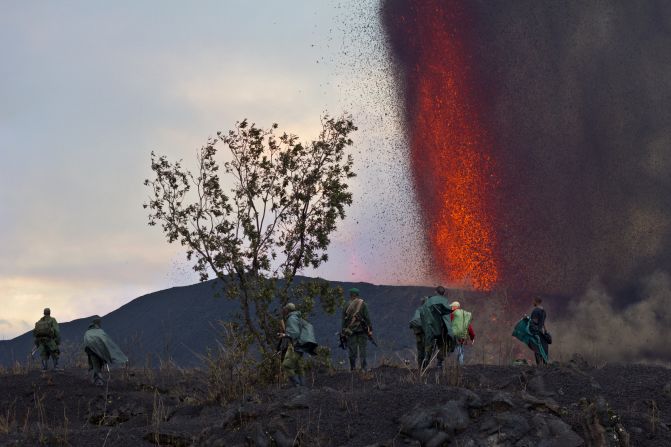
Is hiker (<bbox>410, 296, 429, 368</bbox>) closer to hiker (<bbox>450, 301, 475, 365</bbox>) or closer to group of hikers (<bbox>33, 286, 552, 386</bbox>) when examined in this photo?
group of hikers (<bbox>33, 286, 552, 386</bbox>)

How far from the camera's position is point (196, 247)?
22.4 meters

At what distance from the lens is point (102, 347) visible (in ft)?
72.0

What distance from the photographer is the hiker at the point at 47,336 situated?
25234 mm

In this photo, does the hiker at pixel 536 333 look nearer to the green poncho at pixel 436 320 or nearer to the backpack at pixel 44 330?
the green poncho at pixel 436 320

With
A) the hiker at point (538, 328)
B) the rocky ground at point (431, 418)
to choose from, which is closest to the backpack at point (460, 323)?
the hiker at point (538, 328)

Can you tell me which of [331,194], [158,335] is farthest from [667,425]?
[158,335]

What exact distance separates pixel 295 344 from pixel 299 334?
0.20m

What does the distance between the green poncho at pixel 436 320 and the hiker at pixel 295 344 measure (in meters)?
3.13

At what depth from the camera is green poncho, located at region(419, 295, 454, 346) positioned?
18.1 metres

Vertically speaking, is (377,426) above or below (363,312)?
below

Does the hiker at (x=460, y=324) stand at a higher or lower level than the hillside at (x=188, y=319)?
lower

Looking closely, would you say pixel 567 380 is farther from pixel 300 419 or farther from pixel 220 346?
pixel 220 346

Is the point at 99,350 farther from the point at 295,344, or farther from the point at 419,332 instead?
the point at 419,332

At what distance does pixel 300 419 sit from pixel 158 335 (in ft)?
276
